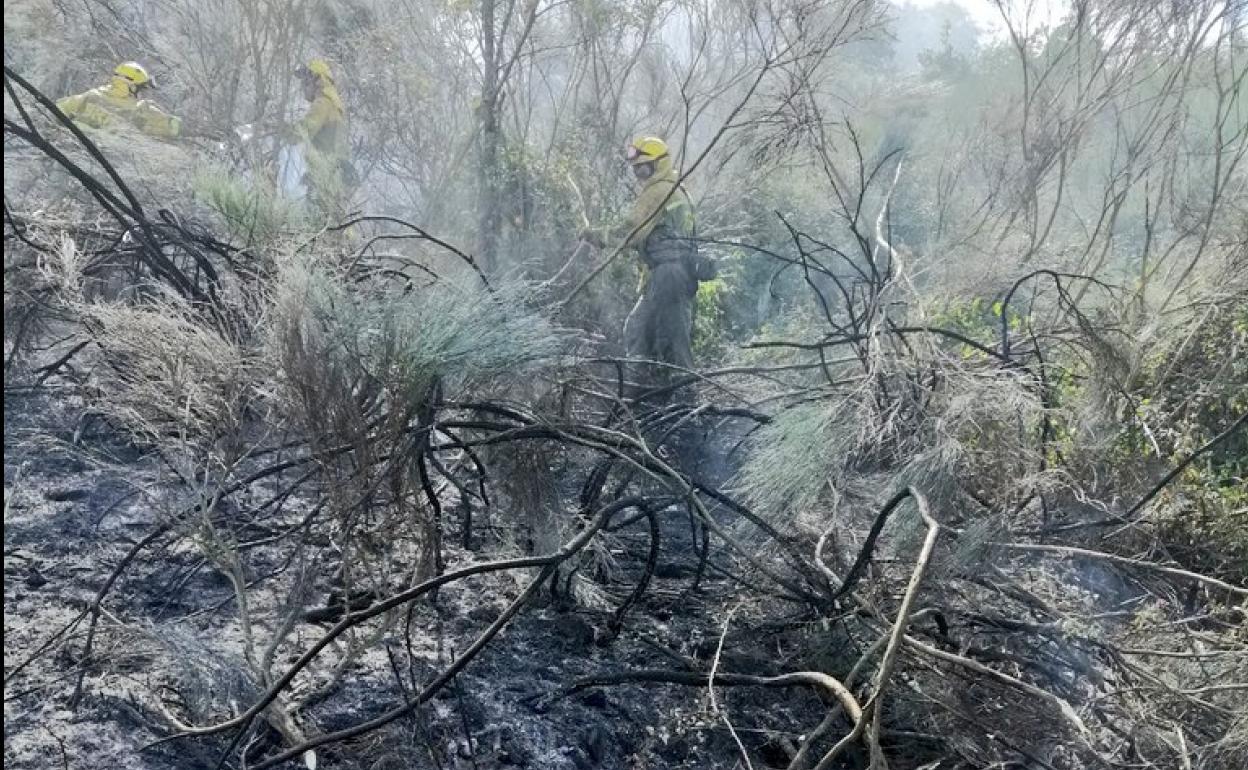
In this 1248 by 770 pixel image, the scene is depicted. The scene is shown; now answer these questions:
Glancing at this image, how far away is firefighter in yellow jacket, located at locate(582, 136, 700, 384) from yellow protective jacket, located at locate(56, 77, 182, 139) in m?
3.14

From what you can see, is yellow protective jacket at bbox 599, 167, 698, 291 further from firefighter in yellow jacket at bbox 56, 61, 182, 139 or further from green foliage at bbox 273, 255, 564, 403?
green foliage at bbox 273, 255, 564, 403

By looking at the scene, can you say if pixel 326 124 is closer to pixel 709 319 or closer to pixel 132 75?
pixel 132 75

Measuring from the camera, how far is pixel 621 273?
798 centimetres

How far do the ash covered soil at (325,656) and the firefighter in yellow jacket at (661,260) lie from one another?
2.75 meters

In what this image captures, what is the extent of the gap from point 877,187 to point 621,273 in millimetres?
5086

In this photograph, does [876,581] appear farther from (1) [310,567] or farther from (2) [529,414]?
(1) [310,567]

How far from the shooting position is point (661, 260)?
727 centimetres

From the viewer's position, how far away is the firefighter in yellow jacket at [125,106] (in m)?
7.11

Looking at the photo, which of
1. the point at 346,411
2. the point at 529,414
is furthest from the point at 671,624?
the point at 346,411

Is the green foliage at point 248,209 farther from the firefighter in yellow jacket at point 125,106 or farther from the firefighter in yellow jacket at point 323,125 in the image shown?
the firefighter in yellow jacket at point 323,125

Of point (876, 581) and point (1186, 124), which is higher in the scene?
point (1186, 124)

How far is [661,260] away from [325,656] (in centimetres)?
423

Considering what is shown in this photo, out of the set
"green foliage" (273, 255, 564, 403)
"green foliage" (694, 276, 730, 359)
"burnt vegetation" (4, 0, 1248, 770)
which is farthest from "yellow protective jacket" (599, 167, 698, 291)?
"green foliage" (273, 255, 564, 403)

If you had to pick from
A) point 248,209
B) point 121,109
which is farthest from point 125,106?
point 248,209
